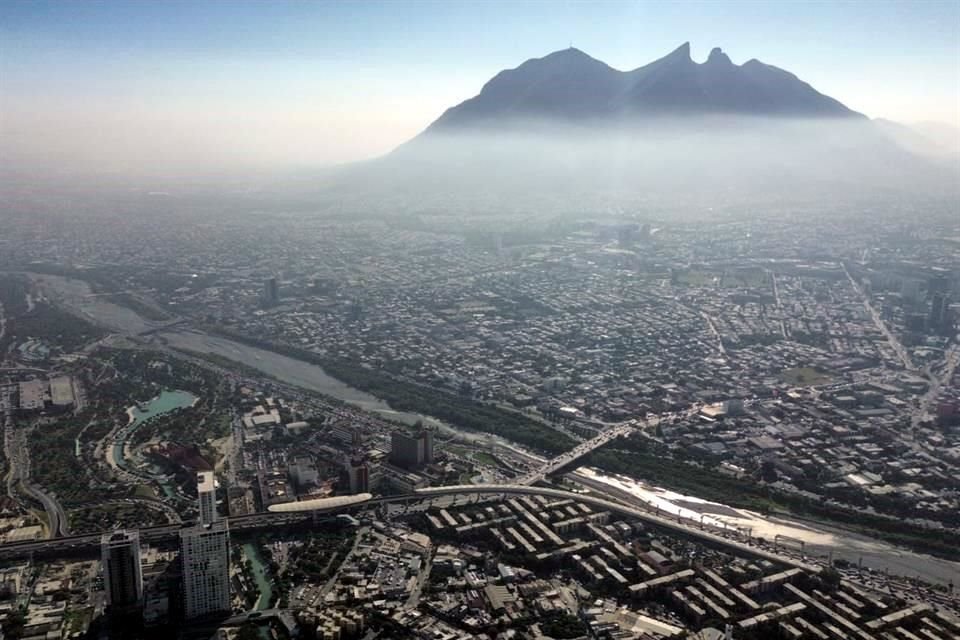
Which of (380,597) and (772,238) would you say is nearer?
(380,597)

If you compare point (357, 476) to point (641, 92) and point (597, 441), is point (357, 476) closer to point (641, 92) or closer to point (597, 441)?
point (597, 441)

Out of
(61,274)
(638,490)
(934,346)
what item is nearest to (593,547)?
(638,490)

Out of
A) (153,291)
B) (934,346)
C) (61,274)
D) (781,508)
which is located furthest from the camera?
(61,274)

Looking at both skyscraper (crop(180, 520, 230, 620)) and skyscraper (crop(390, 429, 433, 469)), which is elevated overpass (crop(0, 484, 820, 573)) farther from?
skyscraper (crop(180, 520, 230, 620))

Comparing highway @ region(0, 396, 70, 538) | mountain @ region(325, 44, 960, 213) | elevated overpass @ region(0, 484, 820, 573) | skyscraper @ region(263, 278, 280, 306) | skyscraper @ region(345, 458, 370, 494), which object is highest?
mountain @ region(325, 44, 960, 213)

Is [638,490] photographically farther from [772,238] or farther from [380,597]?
[772,238]

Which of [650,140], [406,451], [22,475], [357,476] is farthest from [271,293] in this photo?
[650,140]

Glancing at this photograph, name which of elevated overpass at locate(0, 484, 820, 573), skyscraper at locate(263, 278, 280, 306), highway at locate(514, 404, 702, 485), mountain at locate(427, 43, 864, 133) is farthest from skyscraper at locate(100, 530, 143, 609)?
mountain at locate(427, 43, 864, 133)
